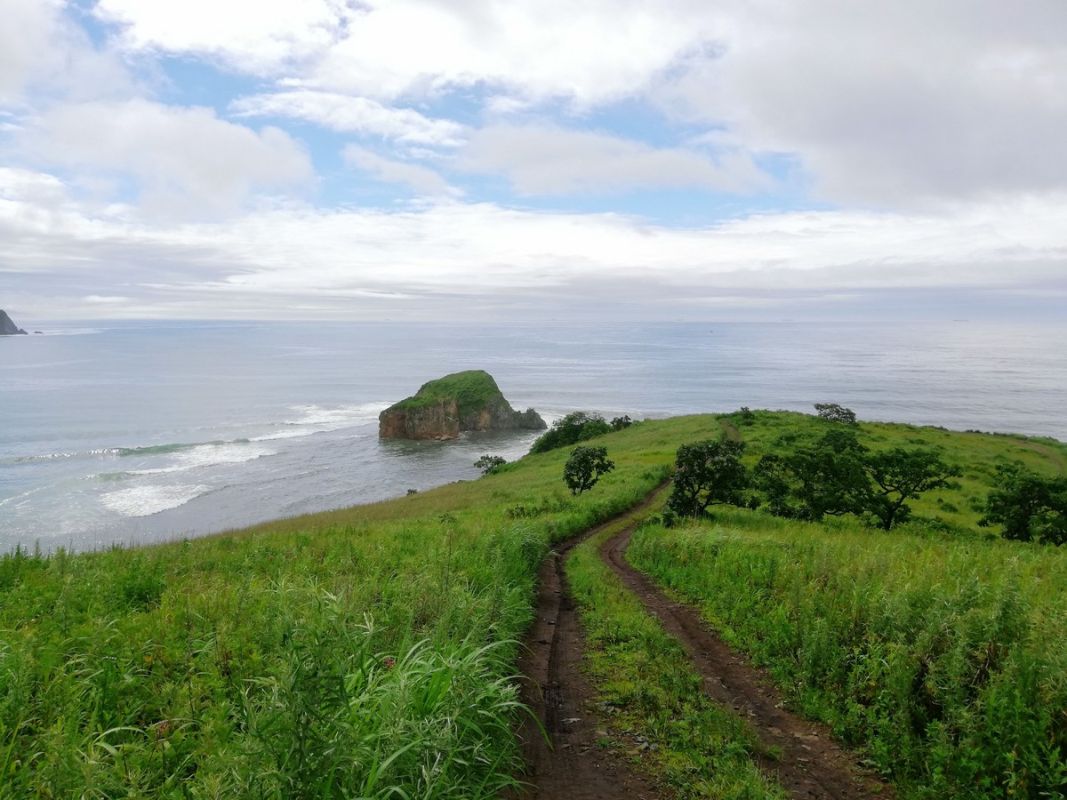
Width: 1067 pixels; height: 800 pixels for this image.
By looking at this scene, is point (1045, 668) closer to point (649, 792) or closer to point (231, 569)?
point (649, 792)

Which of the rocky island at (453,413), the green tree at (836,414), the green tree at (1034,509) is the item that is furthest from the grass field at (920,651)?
the rocky island at (453,413)

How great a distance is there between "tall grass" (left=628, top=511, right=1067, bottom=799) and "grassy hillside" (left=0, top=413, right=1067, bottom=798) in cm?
13

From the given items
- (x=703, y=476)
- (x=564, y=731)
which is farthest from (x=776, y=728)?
(x=703, y=476)

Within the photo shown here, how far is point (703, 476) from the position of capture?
24.5 m

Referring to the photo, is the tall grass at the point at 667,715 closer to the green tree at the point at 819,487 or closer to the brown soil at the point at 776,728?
the brown soil at the point at 776,728

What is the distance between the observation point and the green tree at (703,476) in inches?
957

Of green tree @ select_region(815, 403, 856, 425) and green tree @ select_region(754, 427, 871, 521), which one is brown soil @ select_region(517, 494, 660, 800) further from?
green tree @ select_region(815, 403, 856, 425)

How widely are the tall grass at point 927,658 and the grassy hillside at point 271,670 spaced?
127 millimetres

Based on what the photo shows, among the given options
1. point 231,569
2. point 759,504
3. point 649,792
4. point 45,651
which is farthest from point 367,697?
point 759,504

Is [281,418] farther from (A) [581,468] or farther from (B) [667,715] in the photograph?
(B) [667,715]

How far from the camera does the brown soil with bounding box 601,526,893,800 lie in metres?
Answer: 5.55

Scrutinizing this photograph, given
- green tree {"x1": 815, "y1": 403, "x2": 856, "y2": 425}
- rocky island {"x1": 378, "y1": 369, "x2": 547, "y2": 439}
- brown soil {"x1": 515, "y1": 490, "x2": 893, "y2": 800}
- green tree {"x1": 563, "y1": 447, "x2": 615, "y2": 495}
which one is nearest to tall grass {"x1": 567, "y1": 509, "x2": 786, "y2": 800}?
brown soil {"x1": 515, "y1": 490, "x2": 893, "y2": 800}

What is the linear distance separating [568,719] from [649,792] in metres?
1.38

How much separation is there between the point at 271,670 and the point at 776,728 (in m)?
5.24
